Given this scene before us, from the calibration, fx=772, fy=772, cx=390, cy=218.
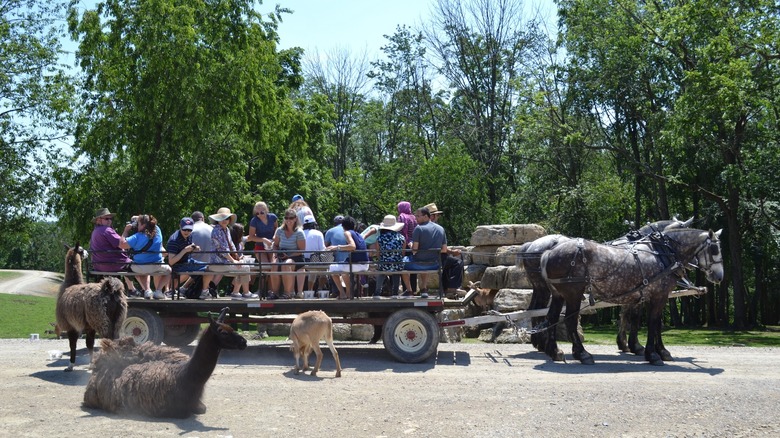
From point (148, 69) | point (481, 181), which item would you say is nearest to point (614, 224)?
point (481, 181)

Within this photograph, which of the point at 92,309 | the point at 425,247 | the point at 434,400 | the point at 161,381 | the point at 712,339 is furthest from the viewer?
the point at 712,339

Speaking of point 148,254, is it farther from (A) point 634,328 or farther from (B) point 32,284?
(B) point 32,284

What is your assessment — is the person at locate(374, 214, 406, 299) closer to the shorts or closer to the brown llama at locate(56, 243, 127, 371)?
the shorts

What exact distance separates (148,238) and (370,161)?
41.3m

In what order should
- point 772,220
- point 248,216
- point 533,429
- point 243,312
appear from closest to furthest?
1. point 533,429
2. point 243,312
3. point 772,220
4. point 248,216

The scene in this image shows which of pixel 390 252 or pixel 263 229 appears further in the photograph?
pixel 263 229

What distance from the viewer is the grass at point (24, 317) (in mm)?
22556

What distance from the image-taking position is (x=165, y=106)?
906 inches

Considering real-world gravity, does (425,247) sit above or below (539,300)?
above

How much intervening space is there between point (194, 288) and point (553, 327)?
6404mm

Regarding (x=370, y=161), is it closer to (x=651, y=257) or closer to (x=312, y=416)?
(x=651, y=257)

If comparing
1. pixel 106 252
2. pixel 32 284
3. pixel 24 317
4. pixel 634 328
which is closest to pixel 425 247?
pixel 634 328

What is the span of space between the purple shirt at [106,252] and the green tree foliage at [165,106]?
397 inches

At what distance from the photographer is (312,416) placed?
28.2 feet
